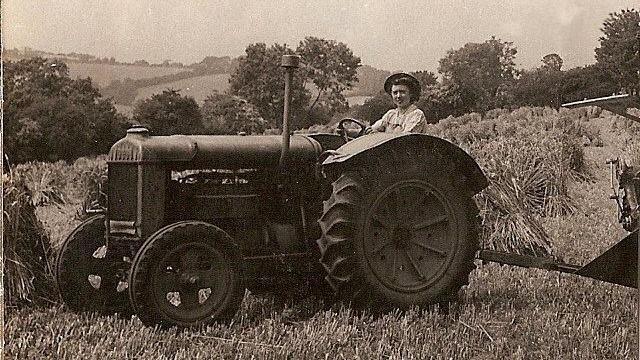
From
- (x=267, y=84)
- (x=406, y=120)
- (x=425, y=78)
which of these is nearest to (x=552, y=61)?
(x=425, y=78)

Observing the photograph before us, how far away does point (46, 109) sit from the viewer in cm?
266

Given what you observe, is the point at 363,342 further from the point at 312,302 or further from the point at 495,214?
the point at 495,214

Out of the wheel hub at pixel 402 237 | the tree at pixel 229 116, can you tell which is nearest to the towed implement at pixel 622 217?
the wheel hub at pixel 402 237

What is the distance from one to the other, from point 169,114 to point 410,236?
1045mm

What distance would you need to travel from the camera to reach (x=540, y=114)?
320 centimetres

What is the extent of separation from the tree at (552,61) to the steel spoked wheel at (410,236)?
0.64 metres

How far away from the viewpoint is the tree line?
8.69ft

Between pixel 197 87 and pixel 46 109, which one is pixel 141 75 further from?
pixel 46 109

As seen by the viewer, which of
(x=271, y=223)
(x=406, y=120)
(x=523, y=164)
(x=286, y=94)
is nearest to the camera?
(x=286, y=94)

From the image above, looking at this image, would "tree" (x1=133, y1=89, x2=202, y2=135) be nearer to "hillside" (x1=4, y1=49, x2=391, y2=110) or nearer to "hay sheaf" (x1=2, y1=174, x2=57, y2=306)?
"hillside" (x1=4, y1=49, x2=391, y2=110)

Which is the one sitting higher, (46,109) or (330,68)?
(330,68)

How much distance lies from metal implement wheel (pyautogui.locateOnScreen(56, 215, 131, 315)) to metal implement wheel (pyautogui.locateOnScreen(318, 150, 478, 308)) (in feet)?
2.71

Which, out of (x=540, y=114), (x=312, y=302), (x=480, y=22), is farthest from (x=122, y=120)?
(x=540, y=114)

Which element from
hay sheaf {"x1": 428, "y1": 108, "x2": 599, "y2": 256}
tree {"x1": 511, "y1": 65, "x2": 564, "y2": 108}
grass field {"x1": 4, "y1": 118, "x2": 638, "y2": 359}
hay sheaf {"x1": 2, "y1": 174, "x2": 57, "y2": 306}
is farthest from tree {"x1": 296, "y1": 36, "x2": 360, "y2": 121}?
hay sheaf {"x1": 2, "y1": 174, "x2": 57, "y2": 306}
